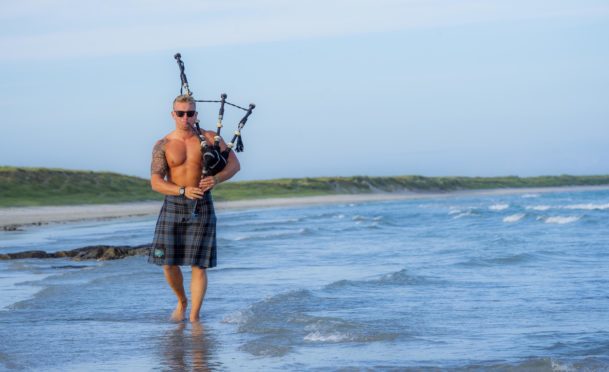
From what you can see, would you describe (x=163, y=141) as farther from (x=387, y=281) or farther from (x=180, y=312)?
(x=387, y=281)

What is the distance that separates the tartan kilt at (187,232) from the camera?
857cm

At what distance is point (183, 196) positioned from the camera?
27.9 feet

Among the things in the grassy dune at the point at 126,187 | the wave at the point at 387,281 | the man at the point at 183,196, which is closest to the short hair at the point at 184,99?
the man at the point at 183,196

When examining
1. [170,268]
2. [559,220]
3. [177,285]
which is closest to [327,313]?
[177,285]

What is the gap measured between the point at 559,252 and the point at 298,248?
5.38 meters

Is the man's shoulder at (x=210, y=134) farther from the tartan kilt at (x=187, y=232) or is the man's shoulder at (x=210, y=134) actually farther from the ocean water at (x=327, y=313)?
the ocean water at (x=327, y=313)

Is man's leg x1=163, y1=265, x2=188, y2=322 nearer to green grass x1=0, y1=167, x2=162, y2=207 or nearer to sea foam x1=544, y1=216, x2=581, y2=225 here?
sea foam x1=544, y1=216, x2=581, y2=225

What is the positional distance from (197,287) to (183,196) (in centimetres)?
85

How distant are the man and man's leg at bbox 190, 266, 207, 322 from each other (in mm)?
12

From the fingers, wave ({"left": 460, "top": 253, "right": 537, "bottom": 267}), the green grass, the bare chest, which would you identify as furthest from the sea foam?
the green grass

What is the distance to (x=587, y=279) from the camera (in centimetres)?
1196

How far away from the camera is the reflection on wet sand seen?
671 cm

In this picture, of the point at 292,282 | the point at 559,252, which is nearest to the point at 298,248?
the point at 559,252

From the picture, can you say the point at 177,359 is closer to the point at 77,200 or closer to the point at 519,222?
the point at 519,222
